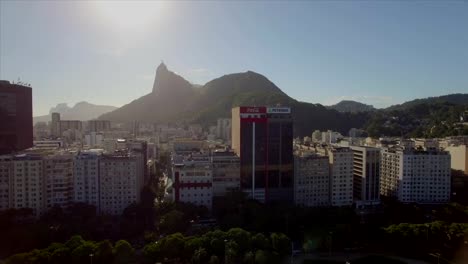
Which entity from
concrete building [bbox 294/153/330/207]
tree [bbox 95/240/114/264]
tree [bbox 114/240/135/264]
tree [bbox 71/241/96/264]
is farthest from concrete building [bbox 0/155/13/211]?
concrete building [bbox 294/153/330/207]

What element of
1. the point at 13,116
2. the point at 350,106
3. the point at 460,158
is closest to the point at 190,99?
the point at 350,106

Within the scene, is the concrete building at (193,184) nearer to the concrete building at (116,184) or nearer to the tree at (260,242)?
the concrete building at (116,184)

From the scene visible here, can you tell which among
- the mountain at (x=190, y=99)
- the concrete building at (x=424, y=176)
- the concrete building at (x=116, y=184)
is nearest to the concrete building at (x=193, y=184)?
the concrete building at (x=116, y=184)

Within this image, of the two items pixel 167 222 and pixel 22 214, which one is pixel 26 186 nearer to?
pixel 22 214

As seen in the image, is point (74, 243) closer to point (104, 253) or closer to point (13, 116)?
point (104, 253)

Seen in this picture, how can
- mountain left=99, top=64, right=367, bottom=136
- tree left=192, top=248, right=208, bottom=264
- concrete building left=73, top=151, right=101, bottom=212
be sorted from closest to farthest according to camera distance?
tree left=192, top=248, right=208, bottom=264 < concrete building left=73, top=151, right=101, bottom=212 < mountain left=99, top=64, right=367, bottom=136

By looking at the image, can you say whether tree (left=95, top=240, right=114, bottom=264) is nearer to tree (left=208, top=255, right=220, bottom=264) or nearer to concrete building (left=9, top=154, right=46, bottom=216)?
tree (left=208, top=255, right=220, bottom=264)

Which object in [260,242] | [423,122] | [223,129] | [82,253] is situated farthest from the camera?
[423,122]
